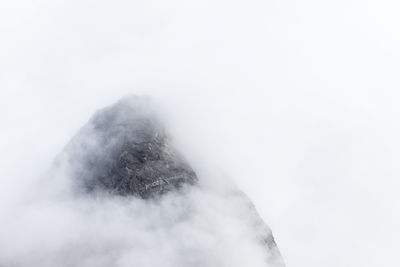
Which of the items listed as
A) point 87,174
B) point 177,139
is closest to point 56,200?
point 87,174

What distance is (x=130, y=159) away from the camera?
135 m

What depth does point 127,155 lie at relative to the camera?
13575 centimetres

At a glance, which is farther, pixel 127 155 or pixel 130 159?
pixel 127 155

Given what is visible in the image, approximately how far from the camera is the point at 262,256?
5527 inches

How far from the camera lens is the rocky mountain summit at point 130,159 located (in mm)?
133250

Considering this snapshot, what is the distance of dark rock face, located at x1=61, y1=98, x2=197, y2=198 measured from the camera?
13300 cm

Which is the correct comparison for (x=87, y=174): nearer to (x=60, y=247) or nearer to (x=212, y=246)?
(x=60, y=247)

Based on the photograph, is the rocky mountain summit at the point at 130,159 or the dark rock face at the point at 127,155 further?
the rocky mountain summit at the point at 130,159

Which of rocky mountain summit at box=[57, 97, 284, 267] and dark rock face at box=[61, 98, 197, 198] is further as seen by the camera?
rocky mountain summit at box=[57, 97, 284, 267]

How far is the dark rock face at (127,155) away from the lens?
13300 centimetres

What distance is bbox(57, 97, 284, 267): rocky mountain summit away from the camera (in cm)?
13325

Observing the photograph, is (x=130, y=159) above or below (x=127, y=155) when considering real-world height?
below

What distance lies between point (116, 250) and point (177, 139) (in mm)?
35092

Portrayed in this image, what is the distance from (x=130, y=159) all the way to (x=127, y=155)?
1.53m
